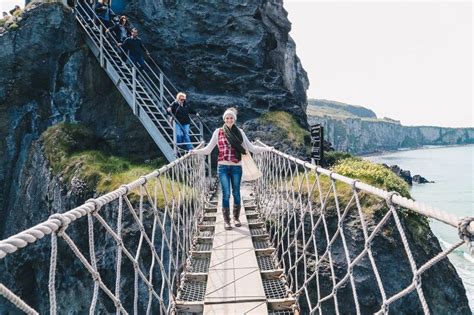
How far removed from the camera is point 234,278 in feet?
13.5

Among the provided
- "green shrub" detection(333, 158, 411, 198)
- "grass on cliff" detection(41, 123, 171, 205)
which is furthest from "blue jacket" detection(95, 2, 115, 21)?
"green shrub" detection(333, 158, 411, 198)

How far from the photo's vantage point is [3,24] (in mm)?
14727

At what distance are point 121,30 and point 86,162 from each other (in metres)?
5.63

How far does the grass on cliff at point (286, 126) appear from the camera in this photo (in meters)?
14.1

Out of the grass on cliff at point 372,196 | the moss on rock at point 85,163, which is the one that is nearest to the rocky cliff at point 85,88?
the moss on rock at point 85,163

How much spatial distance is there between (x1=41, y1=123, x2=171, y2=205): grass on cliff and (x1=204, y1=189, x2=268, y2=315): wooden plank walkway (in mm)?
4729

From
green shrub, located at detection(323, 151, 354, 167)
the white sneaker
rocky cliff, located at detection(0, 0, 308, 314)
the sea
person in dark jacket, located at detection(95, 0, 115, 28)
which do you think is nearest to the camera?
the white sneaker

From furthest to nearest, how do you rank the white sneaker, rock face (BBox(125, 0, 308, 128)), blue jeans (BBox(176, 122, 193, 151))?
rock face (BBox(125, 0, 308, 128)), blue jeans (BBox(176, 122, 193, 151)), the white sneaker

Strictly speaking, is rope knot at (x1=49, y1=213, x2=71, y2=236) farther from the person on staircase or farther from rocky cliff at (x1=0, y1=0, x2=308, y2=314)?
rocky cliff at (x1=0, y1=0, x2=308, y2=314)

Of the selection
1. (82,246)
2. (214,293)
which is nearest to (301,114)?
(82,246)

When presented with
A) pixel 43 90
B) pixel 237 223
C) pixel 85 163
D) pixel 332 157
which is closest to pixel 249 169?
pixel 237 223

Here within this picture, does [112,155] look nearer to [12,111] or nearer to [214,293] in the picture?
[12,111]

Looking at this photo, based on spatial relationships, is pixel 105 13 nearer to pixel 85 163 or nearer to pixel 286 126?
pixel 85 163

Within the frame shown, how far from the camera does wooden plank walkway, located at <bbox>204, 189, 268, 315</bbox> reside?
3.53 m
